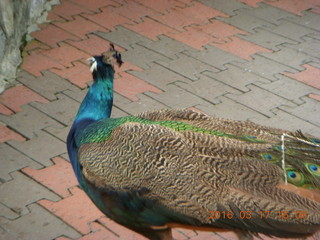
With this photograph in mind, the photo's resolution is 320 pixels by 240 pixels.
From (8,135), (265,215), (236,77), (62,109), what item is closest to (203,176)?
(265,215)

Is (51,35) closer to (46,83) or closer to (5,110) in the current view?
(46,83)

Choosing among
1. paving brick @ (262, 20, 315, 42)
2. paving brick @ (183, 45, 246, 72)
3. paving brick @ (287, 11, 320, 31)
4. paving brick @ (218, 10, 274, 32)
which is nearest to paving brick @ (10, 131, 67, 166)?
paving brick @ (183, 45, 246, 72)

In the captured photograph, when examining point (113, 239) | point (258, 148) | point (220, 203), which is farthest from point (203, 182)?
point (113, 239)

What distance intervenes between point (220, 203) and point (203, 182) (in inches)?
3.9

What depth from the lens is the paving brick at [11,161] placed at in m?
3.19

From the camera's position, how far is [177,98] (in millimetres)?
3920

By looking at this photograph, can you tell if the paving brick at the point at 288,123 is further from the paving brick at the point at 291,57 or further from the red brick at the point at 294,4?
the red brick at the point at 294,4

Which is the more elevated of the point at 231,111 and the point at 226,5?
the point at 226,5

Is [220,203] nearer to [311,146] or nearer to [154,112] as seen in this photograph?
[311,146]

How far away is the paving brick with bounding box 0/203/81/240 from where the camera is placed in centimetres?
281

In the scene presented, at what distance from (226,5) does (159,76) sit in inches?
52.2

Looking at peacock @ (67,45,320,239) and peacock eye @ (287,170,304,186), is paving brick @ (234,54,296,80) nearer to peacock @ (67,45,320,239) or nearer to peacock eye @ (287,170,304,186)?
peacock @ (67,45,320,239)

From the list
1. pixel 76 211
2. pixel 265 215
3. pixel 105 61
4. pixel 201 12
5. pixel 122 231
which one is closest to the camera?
pixel 265 215

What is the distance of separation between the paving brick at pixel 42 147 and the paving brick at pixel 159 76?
0.87 m
